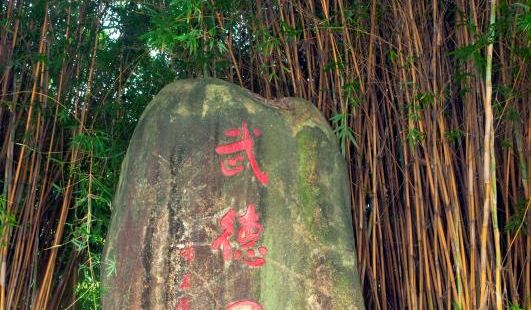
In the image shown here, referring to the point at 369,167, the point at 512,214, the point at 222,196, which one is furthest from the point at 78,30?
the point at 512,214

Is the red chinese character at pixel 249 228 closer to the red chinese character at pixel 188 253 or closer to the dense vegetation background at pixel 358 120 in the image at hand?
the red chinese character at pixel 188 253

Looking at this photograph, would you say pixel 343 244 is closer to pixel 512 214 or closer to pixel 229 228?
pixel 229 228

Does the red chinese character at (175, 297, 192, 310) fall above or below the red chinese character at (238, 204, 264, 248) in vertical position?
below

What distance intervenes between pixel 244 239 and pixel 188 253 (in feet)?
0.64

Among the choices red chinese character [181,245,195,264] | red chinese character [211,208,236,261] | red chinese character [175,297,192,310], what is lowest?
red chinese character [175,297,192,310]

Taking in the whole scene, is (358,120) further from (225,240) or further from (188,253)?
(188,253)

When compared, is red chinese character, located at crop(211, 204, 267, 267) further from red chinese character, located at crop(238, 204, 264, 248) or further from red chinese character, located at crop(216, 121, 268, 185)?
red chinese character, located at crop(216, 121, 268, 185)

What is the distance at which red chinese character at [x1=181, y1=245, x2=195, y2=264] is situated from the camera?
2.36m

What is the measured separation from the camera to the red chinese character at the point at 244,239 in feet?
7.72

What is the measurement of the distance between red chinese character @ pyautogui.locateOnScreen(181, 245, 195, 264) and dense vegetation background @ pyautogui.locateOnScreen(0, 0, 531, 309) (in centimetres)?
27

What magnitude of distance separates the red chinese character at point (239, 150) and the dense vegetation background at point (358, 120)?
0.37 m

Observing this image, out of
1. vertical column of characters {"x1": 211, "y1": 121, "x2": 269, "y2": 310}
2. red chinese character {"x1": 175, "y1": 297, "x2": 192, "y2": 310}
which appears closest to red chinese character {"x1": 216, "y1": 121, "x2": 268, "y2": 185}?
vertical column of characters {"x1": 211, "y1": 121, "x2": 269, "y2": 310}

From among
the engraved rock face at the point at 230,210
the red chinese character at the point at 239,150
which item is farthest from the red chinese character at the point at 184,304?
the red chinese character at the point at 239,150

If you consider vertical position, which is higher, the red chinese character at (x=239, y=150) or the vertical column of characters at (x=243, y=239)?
the red chinese character at (x=239, y=150)
